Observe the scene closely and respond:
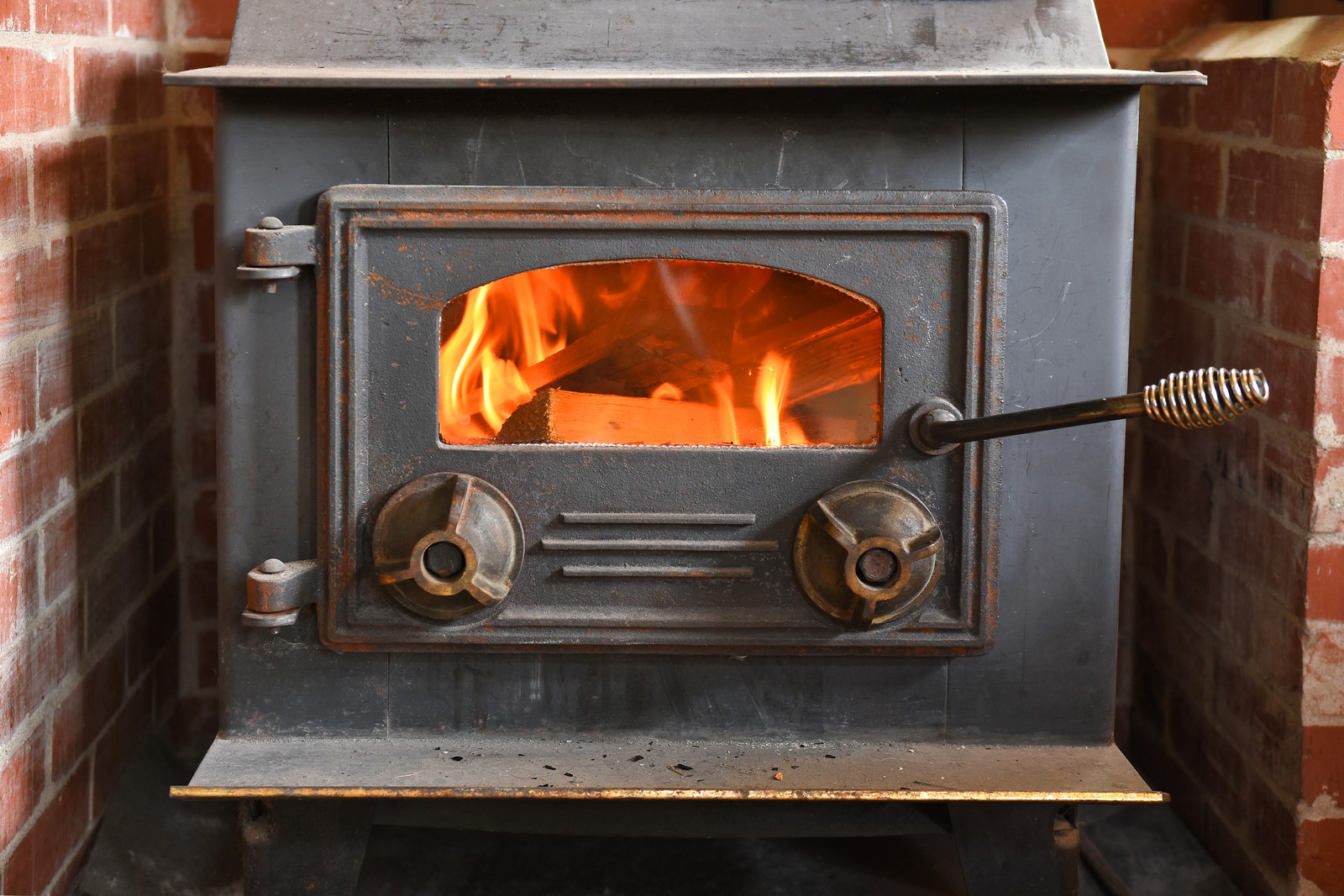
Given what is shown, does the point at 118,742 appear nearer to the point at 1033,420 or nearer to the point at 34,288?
the point at 34,288

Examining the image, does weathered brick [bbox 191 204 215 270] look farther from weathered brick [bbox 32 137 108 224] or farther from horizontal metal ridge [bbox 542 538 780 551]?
horizontal metal ridge [bbox 542 538 780 551]

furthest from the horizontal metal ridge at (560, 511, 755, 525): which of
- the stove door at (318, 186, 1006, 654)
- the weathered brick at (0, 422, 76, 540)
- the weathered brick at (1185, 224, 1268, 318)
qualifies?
the weathered brick at (1185, 224, 1268, 318)

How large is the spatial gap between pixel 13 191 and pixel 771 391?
72cm

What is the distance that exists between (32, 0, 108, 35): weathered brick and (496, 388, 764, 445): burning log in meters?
0.57

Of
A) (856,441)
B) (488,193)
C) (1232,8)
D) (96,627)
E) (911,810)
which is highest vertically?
(1232,8)

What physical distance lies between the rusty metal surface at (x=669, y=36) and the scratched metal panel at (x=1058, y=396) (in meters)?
0.06

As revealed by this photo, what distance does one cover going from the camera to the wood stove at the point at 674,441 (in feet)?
3.78

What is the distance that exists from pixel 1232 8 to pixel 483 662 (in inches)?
46.0

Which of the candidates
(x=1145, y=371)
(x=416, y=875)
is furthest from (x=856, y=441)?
(x=416, y=875)

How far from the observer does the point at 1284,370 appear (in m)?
1.28

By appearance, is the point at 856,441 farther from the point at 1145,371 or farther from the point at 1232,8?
the point at 1232,8

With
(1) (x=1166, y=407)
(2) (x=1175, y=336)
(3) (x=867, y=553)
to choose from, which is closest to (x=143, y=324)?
(3) (x=867, y=553)

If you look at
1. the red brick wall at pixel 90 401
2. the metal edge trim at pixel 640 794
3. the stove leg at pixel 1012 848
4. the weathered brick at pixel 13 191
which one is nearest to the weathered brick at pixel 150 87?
the red brick wall at pixel 90 401

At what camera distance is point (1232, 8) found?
60.2 inches
